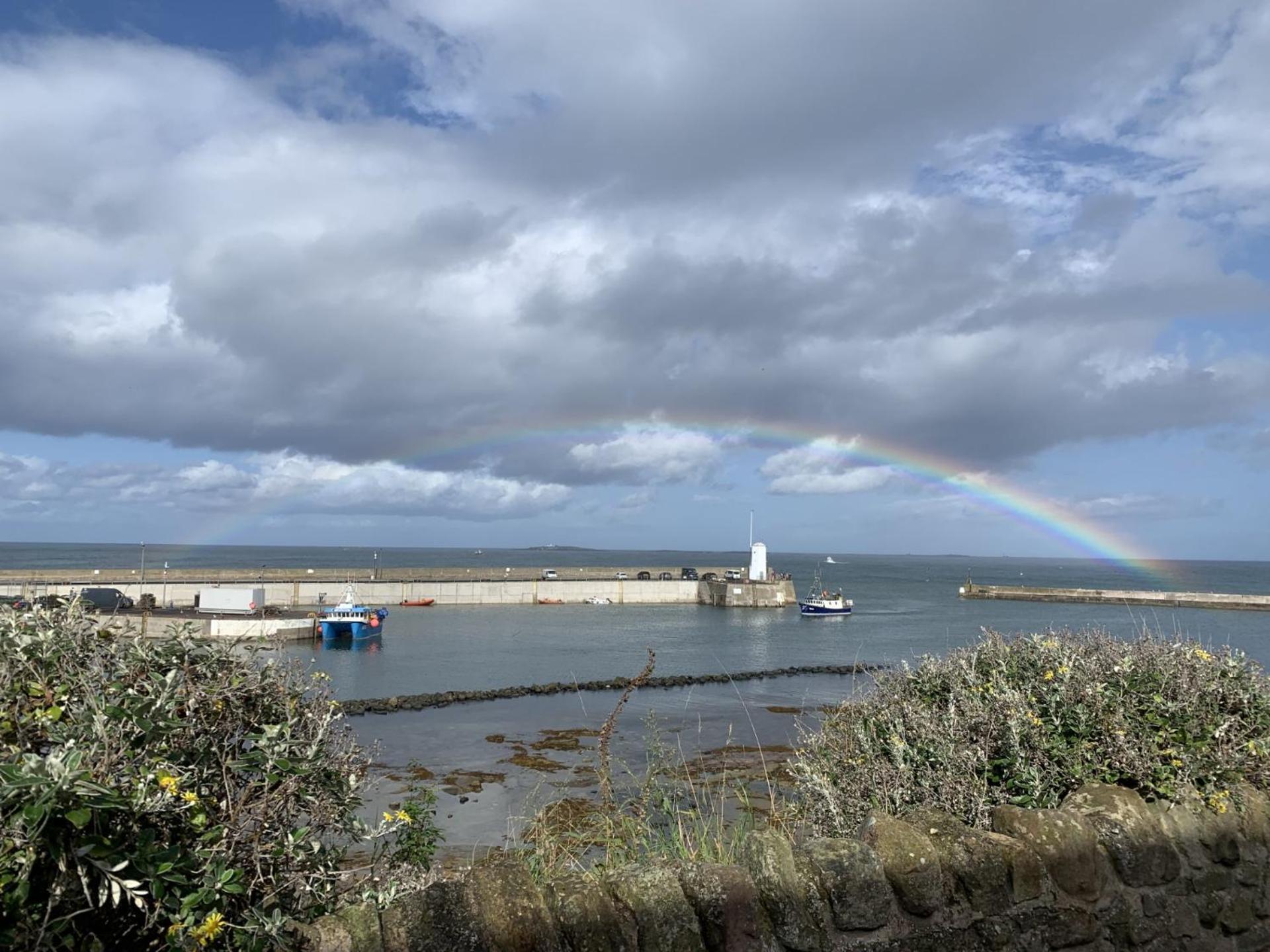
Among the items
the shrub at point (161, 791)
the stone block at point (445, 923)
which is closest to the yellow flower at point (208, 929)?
the shrub at point (161, 791)

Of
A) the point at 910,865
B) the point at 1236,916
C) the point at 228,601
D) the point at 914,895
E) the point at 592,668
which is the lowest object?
the point at 592,668

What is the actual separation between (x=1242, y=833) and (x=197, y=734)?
5.00 metres

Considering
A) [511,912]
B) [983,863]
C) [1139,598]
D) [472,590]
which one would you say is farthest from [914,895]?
[1139,598]

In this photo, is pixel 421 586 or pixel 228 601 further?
pixel 421 586

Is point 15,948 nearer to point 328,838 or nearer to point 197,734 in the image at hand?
point 197,734

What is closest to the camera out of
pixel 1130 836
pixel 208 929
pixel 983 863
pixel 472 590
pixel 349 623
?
pixel 208 929

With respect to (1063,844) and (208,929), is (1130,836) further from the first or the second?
(208,929)

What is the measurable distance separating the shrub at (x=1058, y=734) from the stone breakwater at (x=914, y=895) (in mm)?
349

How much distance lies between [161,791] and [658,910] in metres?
1.71

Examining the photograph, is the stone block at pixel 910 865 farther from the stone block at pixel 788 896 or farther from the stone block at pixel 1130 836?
the stone block at pixel 1130 836

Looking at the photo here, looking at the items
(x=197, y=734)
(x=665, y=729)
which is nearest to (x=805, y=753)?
(x=197, y=734)

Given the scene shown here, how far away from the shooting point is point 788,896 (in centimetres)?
353

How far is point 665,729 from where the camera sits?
29.8 metres

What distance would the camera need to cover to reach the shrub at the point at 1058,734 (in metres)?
5.09
